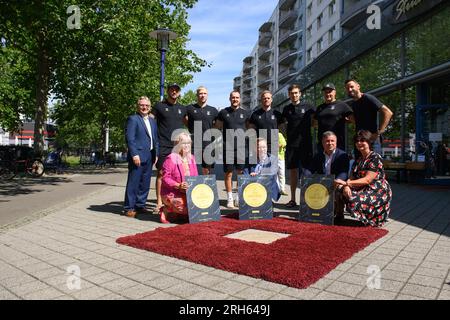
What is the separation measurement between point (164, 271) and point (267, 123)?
390 cm

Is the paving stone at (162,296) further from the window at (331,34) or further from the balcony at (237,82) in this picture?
the balcony at (237,82)

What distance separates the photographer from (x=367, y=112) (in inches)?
232

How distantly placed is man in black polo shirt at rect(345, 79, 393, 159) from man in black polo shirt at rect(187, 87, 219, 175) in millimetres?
2444

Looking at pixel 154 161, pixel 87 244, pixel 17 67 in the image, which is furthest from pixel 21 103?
pixel 87 244

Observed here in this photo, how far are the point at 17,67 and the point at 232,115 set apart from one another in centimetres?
2638

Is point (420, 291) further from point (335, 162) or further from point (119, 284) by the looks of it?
point (335, 162)

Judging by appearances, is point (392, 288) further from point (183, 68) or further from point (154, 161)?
point (183, 68)

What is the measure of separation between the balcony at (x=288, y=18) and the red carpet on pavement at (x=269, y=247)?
156 feet

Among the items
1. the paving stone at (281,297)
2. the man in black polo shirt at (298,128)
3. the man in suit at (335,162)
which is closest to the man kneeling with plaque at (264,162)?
the man in black polo shirt at (298,128)

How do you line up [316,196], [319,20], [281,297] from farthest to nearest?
[319,20], [316,196], [281,297]

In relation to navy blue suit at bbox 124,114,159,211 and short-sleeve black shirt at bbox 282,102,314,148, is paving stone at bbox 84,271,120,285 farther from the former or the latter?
short-sleeve black shirt at bbox 282,102,314,148

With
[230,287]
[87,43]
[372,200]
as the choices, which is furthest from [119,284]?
[87,43]
